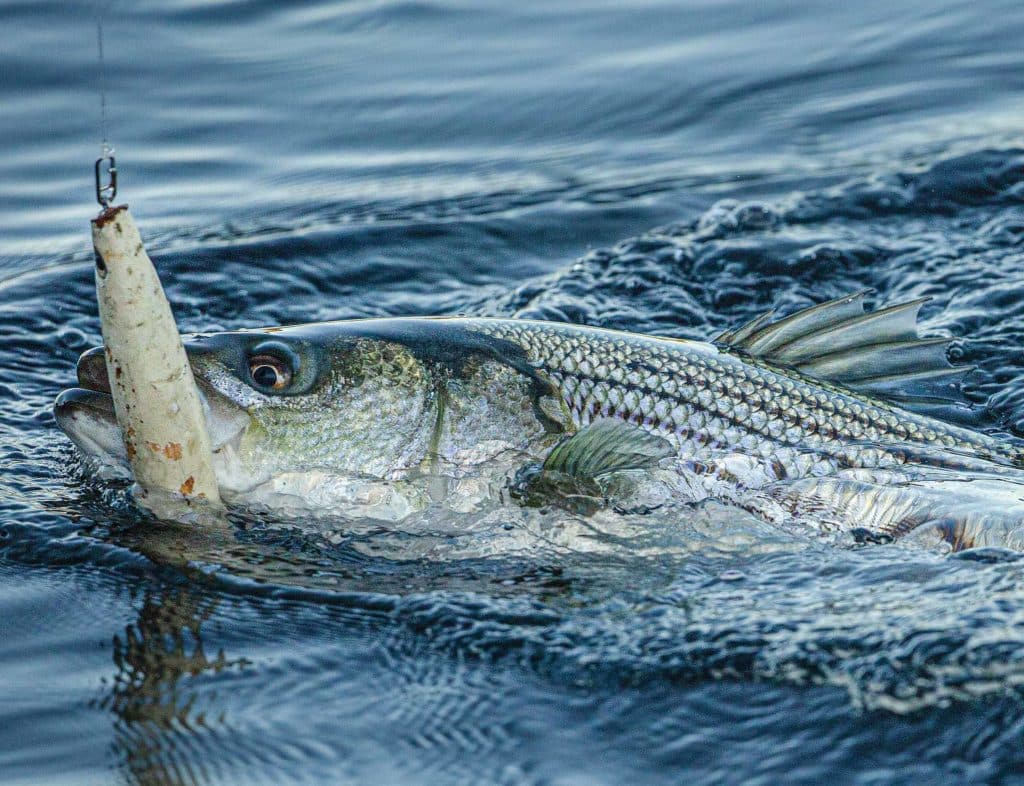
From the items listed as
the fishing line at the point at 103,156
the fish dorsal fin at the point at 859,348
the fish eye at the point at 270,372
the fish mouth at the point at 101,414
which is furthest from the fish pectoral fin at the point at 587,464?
the fishing line at the point at 103,156

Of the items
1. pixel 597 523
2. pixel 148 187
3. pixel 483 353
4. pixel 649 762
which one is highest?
pixel 148 187

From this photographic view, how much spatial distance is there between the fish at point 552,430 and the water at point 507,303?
0.16 m

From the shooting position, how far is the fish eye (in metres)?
4.19

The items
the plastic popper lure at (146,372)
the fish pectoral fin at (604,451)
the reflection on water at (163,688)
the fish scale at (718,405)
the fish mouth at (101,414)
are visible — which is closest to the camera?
the reflection on water at (163,688)

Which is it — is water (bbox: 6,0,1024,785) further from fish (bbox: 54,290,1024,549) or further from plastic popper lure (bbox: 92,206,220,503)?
plastic popper lure (bbox: 92,206,220,503)

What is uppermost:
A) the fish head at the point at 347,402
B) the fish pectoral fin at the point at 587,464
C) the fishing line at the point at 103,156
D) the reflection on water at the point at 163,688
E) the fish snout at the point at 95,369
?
the fishing line at the point at 103,156

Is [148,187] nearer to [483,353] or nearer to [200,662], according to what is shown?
[483,353]

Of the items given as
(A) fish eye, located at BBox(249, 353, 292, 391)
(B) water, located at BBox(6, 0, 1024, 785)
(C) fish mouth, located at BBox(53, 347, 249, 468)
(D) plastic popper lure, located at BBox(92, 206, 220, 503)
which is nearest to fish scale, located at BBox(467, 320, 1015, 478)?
(B) water, located at BBox(6, 0, 1024, 785)

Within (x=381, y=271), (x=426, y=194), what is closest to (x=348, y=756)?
(x=381, y=271)

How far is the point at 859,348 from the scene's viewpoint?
471 cm

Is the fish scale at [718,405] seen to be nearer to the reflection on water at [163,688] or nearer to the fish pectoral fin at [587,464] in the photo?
the fish pectoral fin at [587,464]

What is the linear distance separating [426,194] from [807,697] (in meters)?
5.61

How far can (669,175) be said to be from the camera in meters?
8.72

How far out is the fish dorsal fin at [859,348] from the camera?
4.66 metres
